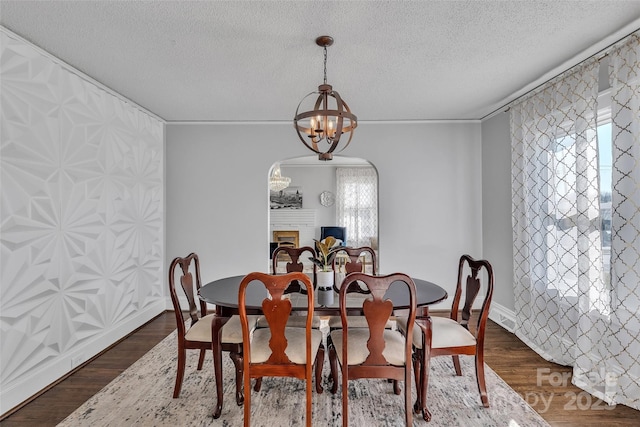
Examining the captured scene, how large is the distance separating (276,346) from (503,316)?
3051mm

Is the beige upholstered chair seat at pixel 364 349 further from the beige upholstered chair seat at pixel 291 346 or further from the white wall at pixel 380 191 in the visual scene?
the white wall at pixel 380 191

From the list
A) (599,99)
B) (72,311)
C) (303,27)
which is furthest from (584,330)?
(72,311)

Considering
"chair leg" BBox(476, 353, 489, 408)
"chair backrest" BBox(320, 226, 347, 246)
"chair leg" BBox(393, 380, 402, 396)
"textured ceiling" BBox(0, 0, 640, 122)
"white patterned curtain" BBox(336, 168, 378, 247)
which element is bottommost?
"chair leg" BBox(393, 380, 402, 396)

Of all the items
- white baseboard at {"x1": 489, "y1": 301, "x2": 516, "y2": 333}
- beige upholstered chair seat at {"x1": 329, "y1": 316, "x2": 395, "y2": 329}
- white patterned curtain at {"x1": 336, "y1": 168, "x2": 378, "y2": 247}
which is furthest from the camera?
white patterned curtain at {"x1": 336, "y1": 168, "x2": 378, "y2": 247}

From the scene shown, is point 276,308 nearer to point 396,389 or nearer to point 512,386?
point 396,389

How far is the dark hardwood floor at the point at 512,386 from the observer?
2160mm

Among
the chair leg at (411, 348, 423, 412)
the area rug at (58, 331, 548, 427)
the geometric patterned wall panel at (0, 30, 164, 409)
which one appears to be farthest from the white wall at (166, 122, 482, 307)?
the chair leg at (411, 348, 423, 412)

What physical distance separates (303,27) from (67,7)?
1.40 metres

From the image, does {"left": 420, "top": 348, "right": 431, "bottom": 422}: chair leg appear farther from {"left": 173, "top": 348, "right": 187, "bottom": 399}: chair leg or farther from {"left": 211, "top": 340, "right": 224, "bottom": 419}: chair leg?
{"left": 173, "top": 348, "right": 187, "bottom": 399}: chair leg

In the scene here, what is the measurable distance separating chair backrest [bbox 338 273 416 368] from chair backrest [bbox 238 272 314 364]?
20 centimetres

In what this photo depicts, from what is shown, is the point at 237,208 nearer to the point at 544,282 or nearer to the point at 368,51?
the point at 368,51

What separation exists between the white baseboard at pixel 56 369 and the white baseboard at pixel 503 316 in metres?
4.05

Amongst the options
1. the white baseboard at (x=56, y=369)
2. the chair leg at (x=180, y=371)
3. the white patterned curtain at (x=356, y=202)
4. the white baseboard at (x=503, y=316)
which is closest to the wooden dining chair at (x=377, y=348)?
the chair leg at (x=180, y=371)

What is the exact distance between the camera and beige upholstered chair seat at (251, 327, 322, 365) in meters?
1.99
